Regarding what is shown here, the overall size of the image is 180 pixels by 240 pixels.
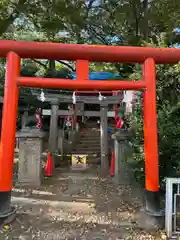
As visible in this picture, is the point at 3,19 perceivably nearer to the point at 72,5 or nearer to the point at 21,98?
the point at 72,5

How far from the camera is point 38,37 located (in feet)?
42.1

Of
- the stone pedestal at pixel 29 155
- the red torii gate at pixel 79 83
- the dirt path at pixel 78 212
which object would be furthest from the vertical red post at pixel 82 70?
the stone pedestal at pixel 29 155

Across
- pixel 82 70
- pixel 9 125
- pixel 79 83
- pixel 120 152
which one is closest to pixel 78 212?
pixel 9 125

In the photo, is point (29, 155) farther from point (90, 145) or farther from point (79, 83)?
point (90, 145)

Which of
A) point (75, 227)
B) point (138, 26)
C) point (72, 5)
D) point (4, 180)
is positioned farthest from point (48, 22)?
point (75, 227)

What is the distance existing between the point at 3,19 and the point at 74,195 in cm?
791

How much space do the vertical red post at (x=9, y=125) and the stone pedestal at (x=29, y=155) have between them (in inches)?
105

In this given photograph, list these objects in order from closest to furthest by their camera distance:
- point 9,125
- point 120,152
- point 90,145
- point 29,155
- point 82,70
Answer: point 9,125, point 82,70, point 29,155, point 120,152, point 90,145

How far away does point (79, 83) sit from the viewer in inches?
182

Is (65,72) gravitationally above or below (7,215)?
above

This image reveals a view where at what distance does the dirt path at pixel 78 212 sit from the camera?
157 inches

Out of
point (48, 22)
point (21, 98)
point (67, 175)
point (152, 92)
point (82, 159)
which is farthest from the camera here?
point (21, 98)

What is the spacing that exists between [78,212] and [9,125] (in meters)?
2.39

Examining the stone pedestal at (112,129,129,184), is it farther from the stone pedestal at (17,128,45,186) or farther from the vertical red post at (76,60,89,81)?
the vertical red post at (76,60,89,81)
